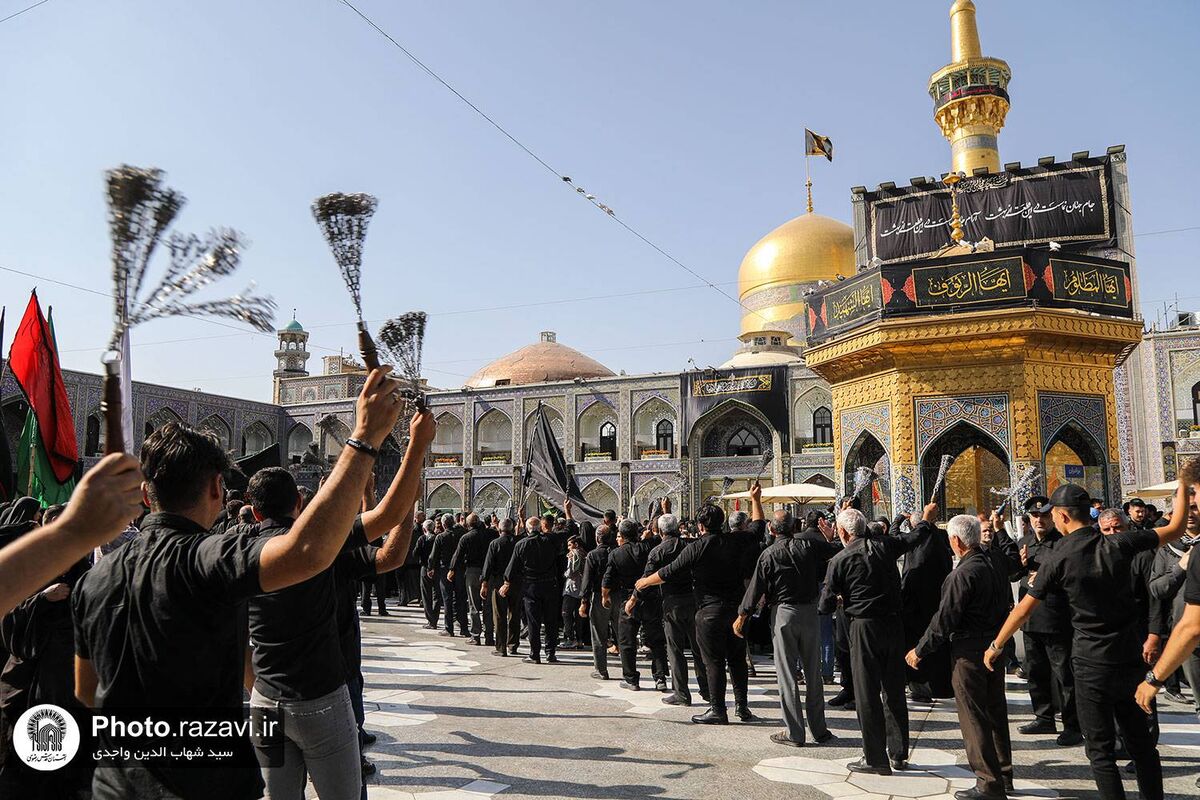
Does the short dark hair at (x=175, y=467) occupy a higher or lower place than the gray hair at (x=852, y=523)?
higher

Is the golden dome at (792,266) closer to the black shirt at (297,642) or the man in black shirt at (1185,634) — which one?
the man in black shirt at (1185,634)

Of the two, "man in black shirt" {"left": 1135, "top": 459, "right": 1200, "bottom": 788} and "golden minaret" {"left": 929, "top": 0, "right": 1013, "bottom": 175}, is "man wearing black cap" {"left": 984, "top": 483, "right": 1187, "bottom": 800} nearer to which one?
"man in black shirt" {"left": 1135, "top": 459, "right": 1200, "bottom": 788}

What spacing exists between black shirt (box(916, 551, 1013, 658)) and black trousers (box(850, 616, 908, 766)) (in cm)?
42

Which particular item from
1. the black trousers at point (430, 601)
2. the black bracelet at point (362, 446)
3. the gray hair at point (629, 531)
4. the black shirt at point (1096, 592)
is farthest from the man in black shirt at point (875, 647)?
the black trousers at point (430, 601)

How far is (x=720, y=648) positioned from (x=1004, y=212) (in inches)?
609

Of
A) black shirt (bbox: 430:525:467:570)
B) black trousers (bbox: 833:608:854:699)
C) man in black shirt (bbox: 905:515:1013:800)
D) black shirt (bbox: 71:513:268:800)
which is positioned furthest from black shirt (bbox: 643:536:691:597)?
black shirt (bbox: 71:513:268:800)

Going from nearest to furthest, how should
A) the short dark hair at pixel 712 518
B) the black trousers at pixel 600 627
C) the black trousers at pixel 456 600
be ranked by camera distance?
the short dark hair at pixel 712 518
the black trousers at pixel 600 627
the black trousers at pixel 456 600

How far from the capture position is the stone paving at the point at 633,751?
4.37 meters

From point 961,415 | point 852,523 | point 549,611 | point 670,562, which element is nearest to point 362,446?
point 852,523

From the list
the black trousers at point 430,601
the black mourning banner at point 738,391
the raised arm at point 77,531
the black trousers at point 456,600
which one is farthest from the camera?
the black mourning banner at point 738,391

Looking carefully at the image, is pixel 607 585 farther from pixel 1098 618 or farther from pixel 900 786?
pixel 1098 618

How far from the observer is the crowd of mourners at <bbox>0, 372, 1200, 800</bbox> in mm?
1858

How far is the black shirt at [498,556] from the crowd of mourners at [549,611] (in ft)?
0.08

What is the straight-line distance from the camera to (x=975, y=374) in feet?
42.9
